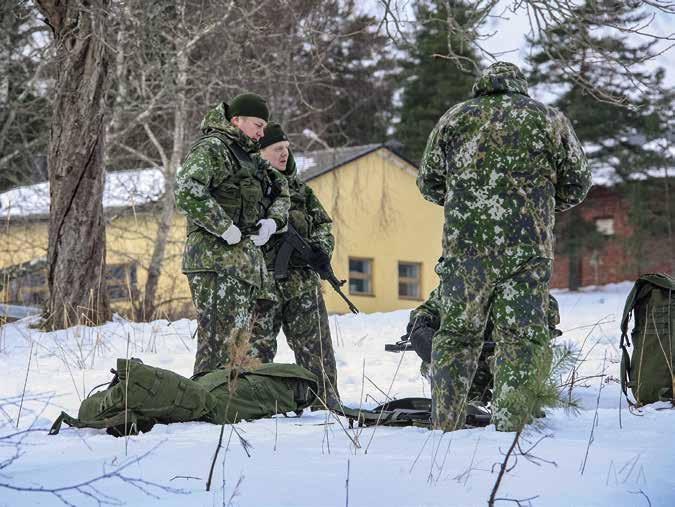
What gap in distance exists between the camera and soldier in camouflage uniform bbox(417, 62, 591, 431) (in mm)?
4535

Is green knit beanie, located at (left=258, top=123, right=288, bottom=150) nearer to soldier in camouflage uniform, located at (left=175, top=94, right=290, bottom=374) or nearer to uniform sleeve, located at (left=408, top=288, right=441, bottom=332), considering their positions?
soldier in camouflage uniform, located at (left=175, top=94, right=290, bottom=374)

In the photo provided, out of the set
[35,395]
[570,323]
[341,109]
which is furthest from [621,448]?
[341,109]

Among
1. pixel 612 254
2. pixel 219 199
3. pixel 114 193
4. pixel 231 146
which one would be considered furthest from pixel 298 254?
pixel 612 254

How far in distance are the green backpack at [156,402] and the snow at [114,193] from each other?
13.1 meters

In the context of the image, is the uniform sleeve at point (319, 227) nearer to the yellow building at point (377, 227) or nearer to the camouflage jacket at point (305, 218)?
the camouflage jacket at point (305, 218)

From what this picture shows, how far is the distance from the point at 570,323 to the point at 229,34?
7625 mm

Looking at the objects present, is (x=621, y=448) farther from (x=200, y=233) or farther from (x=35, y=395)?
(x=35, y=395)

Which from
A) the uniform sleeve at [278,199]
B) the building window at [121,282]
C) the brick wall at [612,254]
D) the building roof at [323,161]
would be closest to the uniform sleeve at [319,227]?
the uniform sleeve at [278,199]

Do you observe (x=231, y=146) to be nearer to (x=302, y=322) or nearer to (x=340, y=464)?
(x=302, y=322)

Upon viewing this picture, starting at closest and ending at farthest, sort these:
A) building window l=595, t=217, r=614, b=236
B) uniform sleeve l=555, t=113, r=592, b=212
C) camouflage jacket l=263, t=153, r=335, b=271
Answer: uniform sleeve l=555, t=113, r=592, b=212
camouflage jacket l=263, t=153, r=335, b=271
building window l=595, t=217, r=614, b=236

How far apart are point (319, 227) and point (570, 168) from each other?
2.20 metres

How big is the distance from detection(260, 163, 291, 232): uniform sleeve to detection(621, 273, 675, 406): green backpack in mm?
1975

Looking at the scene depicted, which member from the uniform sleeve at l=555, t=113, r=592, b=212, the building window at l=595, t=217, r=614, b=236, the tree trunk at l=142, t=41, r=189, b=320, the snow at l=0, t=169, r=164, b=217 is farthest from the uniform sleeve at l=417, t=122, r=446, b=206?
the building window at l=595, t=217, r=614, b=236

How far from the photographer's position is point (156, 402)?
14.8 ft
